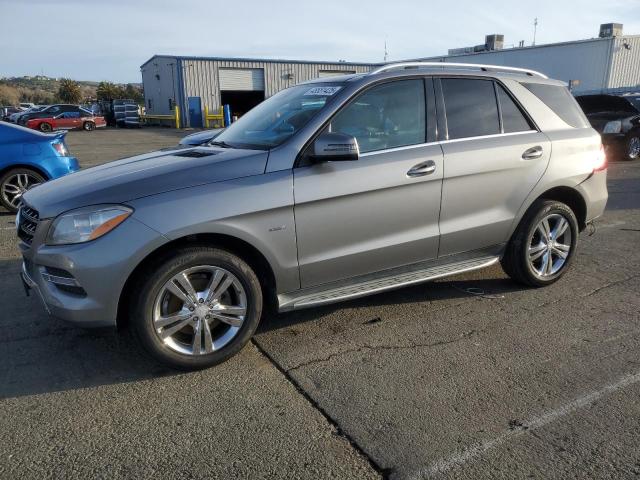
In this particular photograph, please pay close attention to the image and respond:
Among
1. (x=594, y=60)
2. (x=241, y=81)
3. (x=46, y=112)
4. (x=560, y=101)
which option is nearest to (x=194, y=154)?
(x=560, y=101)

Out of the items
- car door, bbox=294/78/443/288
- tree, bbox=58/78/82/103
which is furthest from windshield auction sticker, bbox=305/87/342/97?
tree, bbox=58/78/82/103

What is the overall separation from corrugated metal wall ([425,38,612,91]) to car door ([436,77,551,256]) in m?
32.2

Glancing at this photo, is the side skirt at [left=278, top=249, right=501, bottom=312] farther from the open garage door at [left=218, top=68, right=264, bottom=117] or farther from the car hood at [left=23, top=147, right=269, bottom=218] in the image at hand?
the open garage door at [left=218, top=68, right=264, bottom=117]

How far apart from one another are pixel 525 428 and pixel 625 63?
119 feet

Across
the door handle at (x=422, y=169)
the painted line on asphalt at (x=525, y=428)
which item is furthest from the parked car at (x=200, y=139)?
the painted line on asphalt at (x=525, y=428)

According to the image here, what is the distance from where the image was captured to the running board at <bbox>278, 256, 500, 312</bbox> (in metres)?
3.48

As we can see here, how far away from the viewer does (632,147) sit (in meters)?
13.7

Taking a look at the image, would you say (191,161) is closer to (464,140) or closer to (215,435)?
(215,435)

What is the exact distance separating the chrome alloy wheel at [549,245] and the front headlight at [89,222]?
3252 mm

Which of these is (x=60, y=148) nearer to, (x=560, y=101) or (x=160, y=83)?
(x=560, y=101)

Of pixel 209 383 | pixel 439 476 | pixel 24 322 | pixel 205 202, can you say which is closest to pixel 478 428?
pixel 439 476

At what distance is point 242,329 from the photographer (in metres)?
3.33

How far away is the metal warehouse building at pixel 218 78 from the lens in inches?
1455

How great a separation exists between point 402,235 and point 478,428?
149 cm
